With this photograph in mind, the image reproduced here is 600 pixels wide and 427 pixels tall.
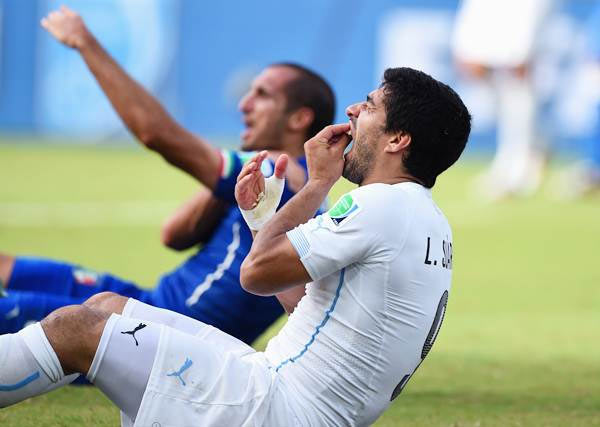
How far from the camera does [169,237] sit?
6082mm

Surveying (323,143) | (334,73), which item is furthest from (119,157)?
(323,143)

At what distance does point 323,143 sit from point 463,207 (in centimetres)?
1011

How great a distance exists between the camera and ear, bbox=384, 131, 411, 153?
12.4ft

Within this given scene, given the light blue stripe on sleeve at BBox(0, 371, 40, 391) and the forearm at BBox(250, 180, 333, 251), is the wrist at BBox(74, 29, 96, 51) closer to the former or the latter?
the forearm at BBox(250, 180, 333, 251)

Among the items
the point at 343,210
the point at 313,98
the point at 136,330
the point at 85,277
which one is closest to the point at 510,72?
the point at 313,98

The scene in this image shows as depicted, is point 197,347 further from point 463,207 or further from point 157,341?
A: point 463,207

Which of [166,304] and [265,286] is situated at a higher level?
[265,286]

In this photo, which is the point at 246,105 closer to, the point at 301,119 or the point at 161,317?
the point at 301,119

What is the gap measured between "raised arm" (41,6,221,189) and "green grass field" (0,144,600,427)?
1125mm

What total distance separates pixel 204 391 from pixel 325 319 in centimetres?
43

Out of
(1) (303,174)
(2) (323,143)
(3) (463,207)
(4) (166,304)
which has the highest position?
(2) (323,143)

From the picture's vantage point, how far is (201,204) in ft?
19.3

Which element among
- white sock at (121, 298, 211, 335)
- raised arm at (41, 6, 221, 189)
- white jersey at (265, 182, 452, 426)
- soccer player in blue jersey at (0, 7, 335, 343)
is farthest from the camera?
raised arm at (41, 6, 221, 189)

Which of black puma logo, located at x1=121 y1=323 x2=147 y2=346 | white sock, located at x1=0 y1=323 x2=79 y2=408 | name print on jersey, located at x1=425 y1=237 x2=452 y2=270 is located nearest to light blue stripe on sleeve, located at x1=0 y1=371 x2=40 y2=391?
white sock, located at x1=0 y1=323 x2=79 y2=408
